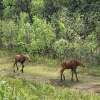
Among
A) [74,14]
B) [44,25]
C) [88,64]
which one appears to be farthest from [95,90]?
[74,14]

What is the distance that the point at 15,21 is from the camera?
56.1 m

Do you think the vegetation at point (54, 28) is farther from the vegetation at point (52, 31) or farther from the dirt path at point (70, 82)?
the dirt path at point (70, 82)

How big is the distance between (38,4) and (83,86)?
23.8 metres

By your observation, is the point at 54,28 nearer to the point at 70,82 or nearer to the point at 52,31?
the point at 52,31

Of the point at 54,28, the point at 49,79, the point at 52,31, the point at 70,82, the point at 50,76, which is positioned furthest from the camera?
the point at 54,28

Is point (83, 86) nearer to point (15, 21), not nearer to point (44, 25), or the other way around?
point (44, 25)

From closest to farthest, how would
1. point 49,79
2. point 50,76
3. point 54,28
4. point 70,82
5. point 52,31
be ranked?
point 70,82 → point 49,79 → point 50,76 → point 52,31 → point 54,28

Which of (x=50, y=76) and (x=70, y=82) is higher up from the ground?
(x=50, y=76)

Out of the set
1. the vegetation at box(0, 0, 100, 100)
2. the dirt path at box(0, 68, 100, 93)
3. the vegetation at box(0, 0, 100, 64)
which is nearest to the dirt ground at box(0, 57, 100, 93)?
the dirt path at box(0, 68, 100, 93)

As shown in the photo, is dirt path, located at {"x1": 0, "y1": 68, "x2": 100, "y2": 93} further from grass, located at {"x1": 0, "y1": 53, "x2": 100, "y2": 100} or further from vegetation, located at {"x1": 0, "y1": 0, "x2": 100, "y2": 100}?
vegetation, located at {"x1": 0, "y1": 0, "x2": 100, "y2": 100}

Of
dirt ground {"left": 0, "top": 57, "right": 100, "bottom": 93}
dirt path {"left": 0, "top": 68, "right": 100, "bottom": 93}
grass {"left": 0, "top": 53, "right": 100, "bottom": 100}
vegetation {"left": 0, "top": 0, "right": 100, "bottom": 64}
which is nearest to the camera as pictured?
grass {"left": 0, "top": 53, "right": 100, "bottom": 100}

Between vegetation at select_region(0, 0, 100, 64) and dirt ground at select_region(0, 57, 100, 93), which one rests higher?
vegetation at select_region(0, 0, 100, 64)

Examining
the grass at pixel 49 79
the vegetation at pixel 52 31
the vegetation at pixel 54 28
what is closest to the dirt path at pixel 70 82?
the grass at pixel 49 79

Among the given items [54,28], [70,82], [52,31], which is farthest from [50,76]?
[54,28]
